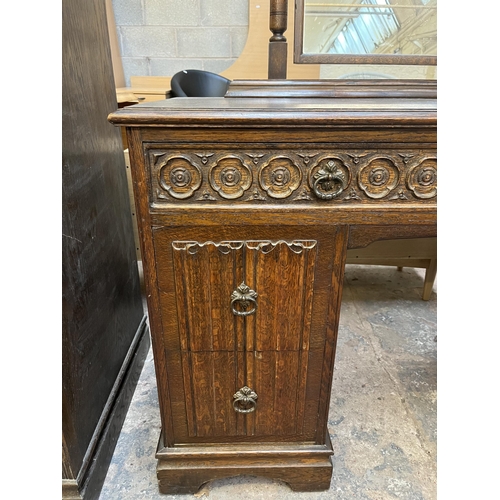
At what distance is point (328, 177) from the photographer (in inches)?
27.5

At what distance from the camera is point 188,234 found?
75cm

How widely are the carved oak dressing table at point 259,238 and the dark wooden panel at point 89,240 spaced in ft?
0.62

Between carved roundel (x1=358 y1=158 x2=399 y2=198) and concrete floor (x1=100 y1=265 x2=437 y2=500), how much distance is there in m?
0.78

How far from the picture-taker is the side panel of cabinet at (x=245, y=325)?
2.50ft

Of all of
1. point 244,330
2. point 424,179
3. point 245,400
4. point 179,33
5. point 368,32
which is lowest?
point 245,400

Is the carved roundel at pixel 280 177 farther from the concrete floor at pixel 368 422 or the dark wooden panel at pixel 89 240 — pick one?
the concrete floor at pixel 368 422

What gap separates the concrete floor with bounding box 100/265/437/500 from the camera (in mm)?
997

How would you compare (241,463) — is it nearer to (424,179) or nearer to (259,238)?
(259,238)

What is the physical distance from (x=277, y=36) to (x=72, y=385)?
97 cm

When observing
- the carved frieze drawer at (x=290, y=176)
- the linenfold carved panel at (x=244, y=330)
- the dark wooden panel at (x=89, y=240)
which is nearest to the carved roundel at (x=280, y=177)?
the carved frieze drawer at (x=290, y=176)

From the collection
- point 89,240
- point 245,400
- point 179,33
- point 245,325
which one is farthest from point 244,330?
point 179,33

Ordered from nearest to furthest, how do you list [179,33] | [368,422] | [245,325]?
[245,325] → [368,422] → [179,33]

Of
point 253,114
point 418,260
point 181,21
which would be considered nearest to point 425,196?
point 253,114

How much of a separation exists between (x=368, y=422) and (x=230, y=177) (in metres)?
0.92
